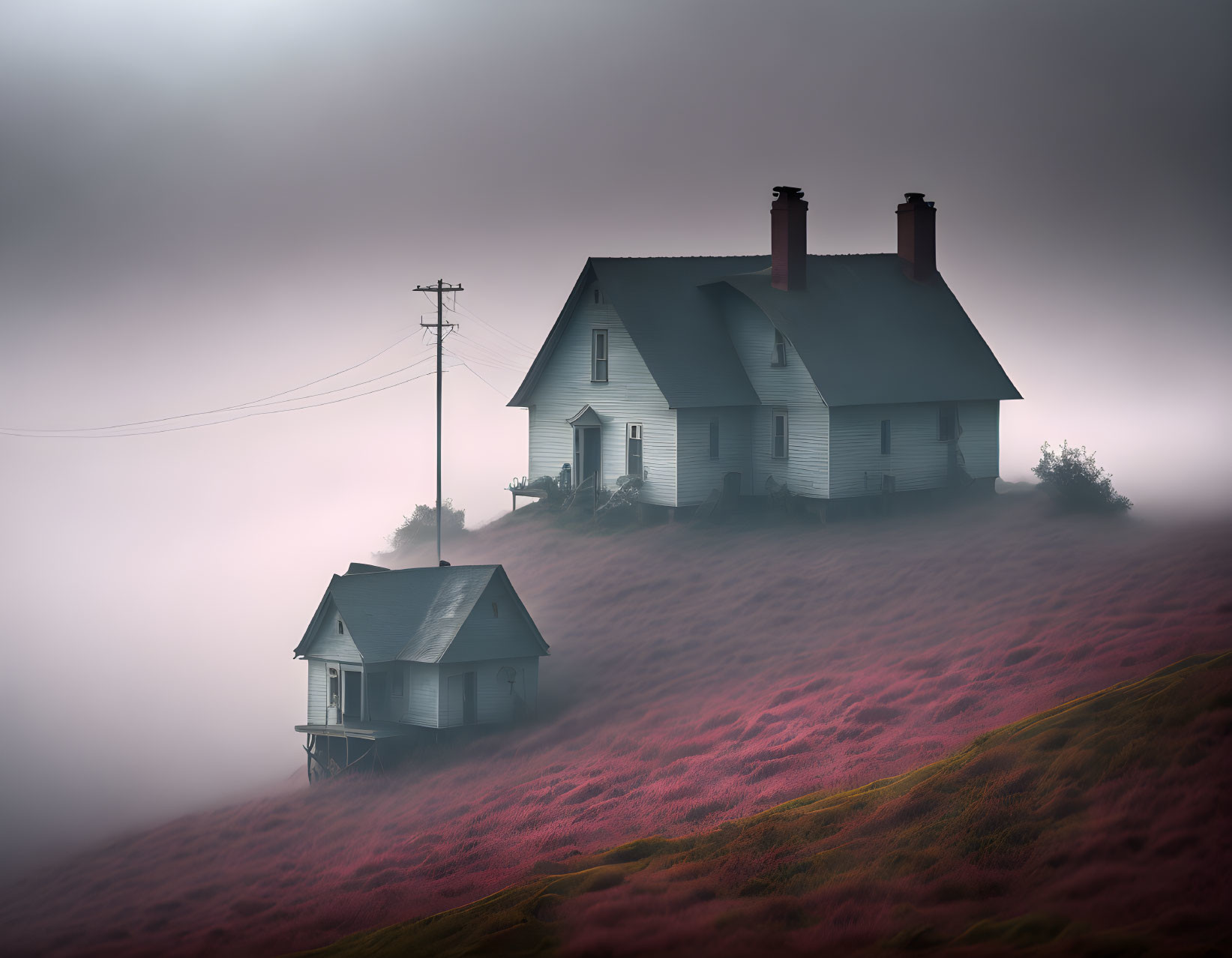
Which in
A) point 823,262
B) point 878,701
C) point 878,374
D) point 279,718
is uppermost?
point 823,262

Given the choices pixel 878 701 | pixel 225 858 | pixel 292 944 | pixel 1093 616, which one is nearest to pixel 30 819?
pixel 225 858

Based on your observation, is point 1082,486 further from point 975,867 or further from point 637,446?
point 975,867

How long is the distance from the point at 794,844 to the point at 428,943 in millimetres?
5463

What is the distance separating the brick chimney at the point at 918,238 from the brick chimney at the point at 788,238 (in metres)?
4.89

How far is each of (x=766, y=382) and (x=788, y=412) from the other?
1.35 meters

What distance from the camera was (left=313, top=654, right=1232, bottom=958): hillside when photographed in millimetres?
14344

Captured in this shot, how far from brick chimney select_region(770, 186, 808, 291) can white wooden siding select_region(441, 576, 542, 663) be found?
1589 centimetres

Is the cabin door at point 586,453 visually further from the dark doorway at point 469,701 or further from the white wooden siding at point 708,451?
the dark doorway at point 469,701

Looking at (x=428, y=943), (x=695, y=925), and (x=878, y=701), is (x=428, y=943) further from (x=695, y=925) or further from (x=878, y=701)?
(x=878, y=701)

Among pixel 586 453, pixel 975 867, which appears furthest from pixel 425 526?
pixel 975 867

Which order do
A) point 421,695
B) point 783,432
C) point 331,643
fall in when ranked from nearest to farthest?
point 421,695 → point 331,643 → point 783,432

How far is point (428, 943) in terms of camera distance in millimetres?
18688

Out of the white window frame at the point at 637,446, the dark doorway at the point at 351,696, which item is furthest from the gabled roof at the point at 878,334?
the dark doorway at the point at 351,696

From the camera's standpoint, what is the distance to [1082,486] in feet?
125
